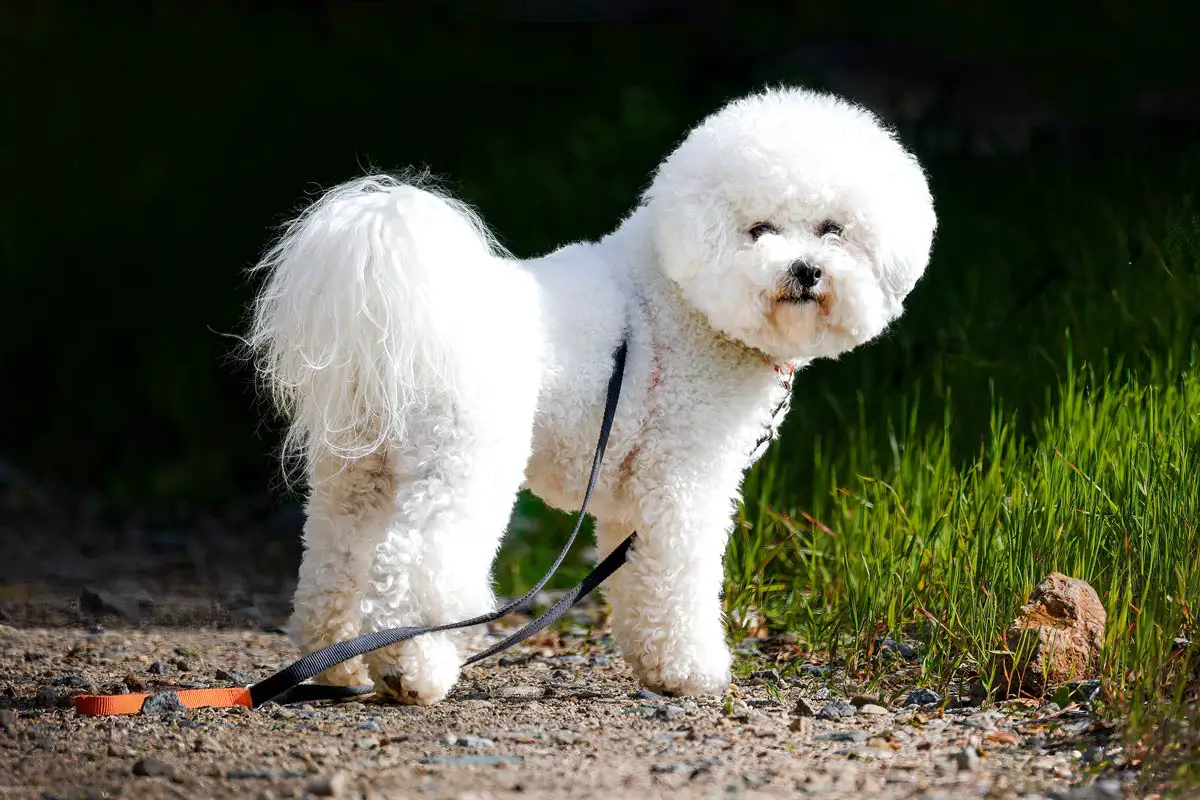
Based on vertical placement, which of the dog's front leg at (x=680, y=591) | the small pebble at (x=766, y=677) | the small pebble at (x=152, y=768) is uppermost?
the dog's front leg at (x=680, y=591)

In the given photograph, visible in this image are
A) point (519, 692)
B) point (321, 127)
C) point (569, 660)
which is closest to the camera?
point (519, 692)

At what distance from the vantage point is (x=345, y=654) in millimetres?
3418

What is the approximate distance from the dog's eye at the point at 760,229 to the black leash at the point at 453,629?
17.6 inches

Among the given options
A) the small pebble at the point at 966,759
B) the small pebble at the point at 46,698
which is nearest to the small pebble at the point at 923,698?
the small pebble at the point at 966,759

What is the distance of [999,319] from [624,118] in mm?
3546

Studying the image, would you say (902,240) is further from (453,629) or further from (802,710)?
(453,629)

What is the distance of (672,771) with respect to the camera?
3.09 m

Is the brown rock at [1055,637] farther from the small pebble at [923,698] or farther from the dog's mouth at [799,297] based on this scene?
the dog's mouth at [799,297]

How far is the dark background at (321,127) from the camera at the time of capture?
7.92 meters

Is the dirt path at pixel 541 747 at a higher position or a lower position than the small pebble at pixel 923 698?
lower

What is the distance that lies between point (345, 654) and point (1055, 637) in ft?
6.01

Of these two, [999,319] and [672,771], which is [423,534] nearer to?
[672,771]

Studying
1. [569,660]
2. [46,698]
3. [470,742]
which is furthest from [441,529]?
[569,660]

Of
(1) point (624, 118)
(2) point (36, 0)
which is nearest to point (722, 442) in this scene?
(1) point (624, 118)
